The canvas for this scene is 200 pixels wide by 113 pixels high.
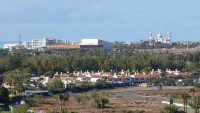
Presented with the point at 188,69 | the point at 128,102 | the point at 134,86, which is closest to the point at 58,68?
the point at 134,86

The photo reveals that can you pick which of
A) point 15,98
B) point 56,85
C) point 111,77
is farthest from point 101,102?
point 111,77

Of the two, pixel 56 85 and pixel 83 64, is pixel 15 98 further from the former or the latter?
pixel 83 64

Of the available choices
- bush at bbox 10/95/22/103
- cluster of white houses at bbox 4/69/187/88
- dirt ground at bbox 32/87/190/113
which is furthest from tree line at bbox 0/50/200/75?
bush at bbox 10/95/22/103

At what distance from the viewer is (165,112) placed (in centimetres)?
4016

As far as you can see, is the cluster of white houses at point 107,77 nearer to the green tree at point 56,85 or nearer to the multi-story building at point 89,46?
the green tree at point 56,85

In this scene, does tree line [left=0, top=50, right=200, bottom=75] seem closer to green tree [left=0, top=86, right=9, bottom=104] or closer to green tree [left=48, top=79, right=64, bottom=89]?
green tree [left=48, top=79, right=64, bottom=89]

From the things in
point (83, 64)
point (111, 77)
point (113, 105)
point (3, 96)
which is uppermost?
point (83, 64)

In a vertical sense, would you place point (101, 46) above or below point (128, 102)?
above

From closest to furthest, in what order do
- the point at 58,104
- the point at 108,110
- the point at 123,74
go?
the point at 108,110 → the point at 58,104 → the point at 123,74

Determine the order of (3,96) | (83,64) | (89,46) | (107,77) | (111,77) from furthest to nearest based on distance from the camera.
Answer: (89,46), (83,64), (111,77), (107,77), (3,96)

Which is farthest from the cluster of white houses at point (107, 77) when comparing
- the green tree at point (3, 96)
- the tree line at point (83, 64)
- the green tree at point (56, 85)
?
the green tree at point (3, 96)

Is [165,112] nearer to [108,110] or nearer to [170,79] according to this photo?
[108,110]

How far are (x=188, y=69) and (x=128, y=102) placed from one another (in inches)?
1681

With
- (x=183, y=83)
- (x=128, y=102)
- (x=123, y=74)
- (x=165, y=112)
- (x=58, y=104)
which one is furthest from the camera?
(x=123, y=74)
